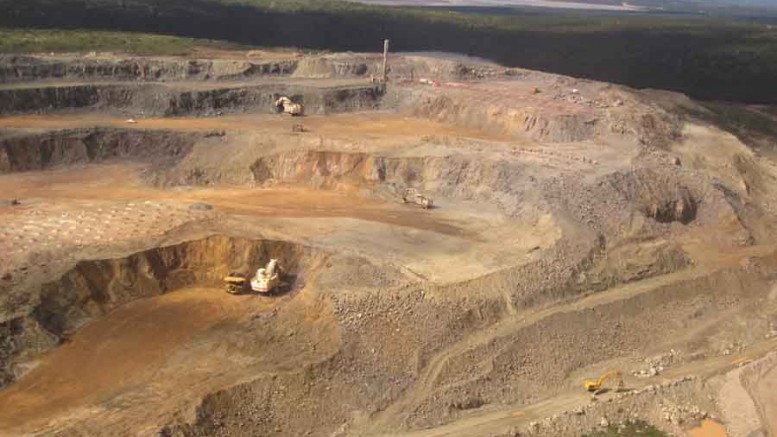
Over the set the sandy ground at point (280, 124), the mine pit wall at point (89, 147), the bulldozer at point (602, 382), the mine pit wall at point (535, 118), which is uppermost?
the mine pit wall at point (535, 118)

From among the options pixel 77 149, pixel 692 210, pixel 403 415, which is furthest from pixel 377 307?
pixel 77 149

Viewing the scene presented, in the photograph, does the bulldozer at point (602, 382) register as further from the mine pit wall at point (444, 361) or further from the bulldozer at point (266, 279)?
the bulldozer at point (266, 279)

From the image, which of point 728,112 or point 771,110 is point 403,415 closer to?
point 728,112

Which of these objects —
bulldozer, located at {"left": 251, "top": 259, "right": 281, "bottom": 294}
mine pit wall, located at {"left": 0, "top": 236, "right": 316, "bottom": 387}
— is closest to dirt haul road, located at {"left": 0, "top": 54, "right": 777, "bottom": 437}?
mine pit wall, located at {"left": 0, "top": 236, "right": 316, "bottom": 387}

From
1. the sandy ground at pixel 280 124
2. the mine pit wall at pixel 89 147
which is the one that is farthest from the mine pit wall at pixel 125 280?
the sandy ground at pixel 280 124

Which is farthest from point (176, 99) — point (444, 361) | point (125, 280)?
point (444, 361)

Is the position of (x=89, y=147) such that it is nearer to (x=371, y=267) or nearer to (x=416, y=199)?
(x=416, y=199)
